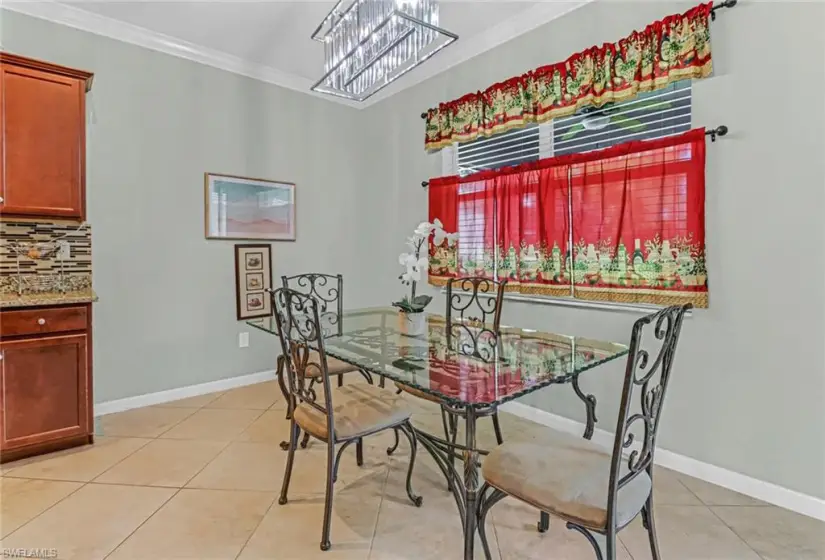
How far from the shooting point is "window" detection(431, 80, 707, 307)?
2223 millimetres

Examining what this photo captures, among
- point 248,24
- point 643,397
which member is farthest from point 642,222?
point 248,24

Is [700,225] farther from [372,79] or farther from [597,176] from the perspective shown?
[372,79]

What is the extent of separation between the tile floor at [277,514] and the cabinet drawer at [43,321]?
710 millimetres

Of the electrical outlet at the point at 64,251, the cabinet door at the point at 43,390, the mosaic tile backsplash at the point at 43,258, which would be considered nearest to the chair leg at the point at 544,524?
the cabinet door at the point at 43,390

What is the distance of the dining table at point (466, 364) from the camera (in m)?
1.38

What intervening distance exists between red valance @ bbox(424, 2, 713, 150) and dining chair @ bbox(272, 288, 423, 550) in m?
1.96

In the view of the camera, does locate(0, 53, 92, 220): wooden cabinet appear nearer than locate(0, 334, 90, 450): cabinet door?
No

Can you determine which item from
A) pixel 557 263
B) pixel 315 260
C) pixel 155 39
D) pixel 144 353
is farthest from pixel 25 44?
pixel 557 263

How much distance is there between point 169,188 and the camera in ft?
10.9

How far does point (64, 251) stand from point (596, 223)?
342 centimetres

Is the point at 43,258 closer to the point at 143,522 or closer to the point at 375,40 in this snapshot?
the point at 143,522

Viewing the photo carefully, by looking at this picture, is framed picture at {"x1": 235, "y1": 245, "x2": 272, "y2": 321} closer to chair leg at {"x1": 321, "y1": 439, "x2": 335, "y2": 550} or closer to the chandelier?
the chandelier

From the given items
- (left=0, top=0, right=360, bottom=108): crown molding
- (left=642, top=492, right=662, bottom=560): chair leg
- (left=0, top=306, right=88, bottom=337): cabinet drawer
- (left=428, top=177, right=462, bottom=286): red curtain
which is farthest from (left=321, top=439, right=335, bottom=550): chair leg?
(left=0, top=0, right=360, bottom=108): crown molding

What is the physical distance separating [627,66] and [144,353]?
3.70 meters
